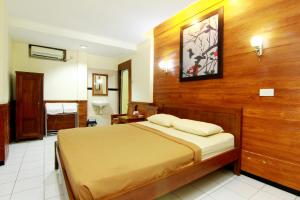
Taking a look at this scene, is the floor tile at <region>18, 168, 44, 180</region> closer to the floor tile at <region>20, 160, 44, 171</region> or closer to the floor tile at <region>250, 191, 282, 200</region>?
the floor tile at <region>20, 160, 44, 171</region>

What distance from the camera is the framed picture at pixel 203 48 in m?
2.63

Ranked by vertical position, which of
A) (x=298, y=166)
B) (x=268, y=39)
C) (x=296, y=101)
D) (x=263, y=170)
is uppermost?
(x=268, y=39)

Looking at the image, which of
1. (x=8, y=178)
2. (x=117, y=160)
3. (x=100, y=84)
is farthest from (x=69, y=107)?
(x=117, y=160)

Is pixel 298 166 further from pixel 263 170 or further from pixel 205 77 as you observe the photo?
pixel 205 77

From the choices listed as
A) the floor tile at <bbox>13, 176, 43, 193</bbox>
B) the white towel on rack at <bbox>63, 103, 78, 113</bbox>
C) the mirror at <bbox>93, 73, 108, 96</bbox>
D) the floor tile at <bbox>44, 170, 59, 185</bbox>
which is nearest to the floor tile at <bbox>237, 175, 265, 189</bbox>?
→ the floor tile at <bbox>44, 170, 59, 185</bbox>

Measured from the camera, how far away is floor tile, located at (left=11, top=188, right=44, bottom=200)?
1.77 meters

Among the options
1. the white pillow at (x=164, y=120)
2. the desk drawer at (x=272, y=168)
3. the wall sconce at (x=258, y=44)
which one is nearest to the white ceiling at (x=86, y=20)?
the wall sconce at (x=258, y=44)

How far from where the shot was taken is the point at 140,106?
4.56 metres

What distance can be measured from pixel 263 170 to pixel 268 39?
172 centimetres

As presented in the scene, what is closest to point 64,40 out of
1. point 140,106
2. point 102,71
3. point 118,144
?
point 102,71

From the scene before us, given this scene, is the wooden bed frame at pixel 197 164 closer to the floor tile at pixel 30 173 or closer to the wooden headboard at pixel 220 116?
the wooden headboard at pixel 220 116

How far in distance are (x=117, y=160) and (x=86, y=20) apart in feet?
10.2

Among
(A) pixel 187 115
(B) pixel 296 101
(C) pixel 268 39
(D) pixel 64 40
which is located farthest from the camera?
(D) pixel 64 40

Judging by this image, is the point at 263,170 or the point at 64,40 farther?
the point at 64,40
